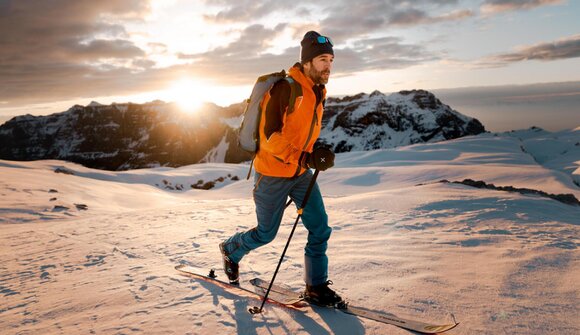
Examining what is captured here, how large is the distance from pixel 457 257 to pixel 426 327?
2235 mm

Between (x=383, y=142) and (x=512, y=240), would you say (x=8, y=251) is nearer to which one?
(x=512, y=240)

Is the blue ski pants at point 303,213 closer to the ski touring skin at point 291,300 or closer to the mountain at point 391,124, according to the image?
the ski touring skin at point 291,300

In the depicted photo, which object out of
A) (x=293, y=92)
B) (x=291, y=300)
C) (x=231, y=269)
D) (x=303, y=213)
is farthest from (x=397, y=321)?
(x=293, y=92)

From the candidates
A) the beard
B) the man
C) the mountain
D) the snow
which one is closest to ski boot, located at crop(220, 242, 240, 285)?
Result: the snow

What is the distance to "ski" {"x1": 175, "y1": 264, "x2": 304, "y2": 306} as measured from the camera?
3757 millimetres

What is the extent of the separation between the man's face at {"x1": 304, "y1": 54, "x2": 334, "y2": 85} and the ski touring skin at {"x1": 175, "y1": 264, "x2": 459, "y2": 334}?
2.27m

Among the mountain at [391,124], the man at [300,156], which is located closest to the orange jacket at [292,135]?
the man at [300,156]

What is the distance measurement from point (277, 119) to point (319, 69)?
0.69 metres

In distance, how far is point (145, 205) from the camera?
16.2 meters

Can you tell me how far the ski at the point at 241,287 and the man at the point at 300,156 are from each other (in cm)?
20

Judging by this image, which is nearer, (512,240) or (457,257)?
(457,257)

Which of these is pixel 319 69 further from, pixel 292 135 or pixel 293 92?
pixel 292 135

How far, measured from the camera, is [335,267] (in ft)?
15.9

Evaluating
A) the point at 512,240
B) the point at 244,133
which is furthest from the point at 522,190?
the point at 244,133
